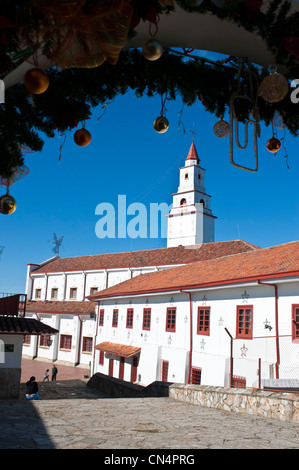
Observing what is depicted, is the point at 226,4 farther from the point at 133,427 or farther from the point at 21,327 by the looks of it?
the point at 21,327

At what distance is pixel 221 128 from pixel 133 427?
497cm

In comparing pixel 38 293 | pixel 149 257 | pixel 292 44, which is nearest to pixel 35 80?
pixel 292 44

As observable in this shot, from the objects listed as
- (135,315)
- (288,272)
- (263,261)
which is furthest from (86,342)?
(288,272)

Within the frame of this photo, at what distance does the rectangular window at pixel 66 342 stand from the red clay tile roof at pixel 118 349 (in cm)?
937

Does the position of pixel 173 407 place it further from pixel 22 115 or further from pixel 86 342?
pixel 86 342

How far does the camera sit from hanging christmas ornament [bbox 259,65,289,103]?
125 inches

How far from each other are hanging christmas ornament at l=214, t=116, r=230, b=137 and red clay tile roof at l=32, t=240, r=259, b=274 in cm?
3053

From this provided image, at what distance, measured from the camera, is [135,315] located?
79.6ft

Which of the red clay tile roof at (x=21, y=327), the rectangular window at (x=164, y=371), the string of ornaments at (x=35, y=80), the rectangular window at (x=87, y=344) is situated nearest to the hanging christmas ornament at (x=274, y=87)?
the string of ornaments at (x=35, y=80)

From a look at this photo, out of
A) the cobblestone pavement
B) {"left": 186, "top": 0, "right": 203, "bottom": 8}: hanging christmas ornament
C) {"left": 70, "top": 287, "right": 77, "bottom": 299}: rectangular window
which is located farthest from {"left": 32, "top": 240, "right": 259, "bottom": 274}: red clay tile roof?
{"left": 186, "top": 0, "right": 203, "bottom": 8}: hanging christmas ornament

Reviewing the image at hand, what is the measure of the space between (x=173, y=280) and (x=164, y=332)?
110 inches

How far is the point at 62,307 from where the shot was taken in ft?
128

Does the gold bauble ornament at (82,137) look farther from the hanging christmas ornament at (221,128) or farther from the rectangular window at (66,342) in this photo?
the rectangular window at (66,342)

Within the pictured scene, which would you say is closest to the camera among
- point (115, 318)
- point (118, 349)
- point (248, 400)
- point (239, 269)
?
point (248, 400)
